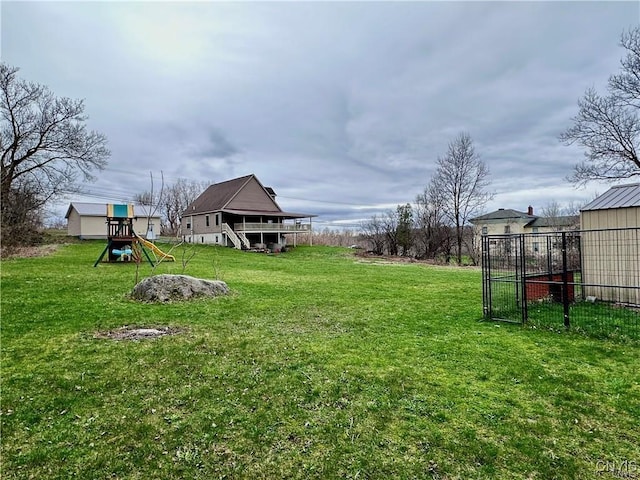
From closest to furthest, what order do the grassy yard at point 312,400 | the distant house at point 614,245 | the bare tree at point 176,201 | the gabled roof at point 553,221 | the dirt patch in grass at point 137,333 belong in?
the grassy yard at point 312,400 → the dirt patch in grass at point 137,333 → the distant house at point 614,245 → the gabled roof at point 553,221 → the bare tree at point 176,201

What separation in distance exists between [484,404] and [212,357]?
3280 millimetres

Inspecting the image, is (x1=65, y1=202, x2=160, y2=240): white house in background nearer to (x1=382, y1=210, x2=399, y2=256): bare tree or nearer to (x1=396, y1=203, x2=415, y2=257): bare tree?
(x1=382, y1=210, x2=399, y2=256): bare tree

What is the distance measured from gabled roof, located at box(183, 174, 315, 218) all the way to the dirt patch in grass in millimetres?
21830

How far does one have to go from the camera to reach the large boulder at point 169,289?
294 inches

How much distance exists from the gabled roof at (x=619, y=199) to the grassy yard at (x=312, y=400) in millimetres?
4404

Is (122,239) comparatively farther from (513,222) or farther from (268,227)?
(513,222)

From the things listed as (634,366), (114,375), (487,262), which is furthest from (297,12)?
(634,366)

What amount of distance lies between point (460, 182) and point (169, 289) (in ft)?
77.7

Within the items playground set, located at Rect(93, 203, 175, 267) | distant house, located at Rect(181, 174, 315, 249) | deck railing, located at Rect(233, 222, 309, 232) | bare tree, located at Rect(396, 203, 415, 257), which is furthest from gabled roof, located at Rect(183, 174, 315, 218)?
playground set, located at Rect(93, 203, 175, 267)

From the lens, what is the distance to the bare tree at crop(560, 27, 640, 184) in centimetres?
1446

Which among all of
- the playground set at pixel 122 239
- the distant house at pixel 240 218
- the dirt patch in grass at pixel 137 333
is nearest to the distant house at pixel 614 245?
the dirt patch in grass at pixel 137 333

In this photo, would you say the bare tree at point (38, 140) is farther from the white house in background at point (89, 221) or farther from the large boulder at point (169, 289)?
the large boulder at point (169, 289)

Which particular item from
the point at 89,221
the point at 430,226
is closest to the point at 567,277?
the point at 430,226

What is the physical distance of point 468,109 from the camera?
1545 centimetres
